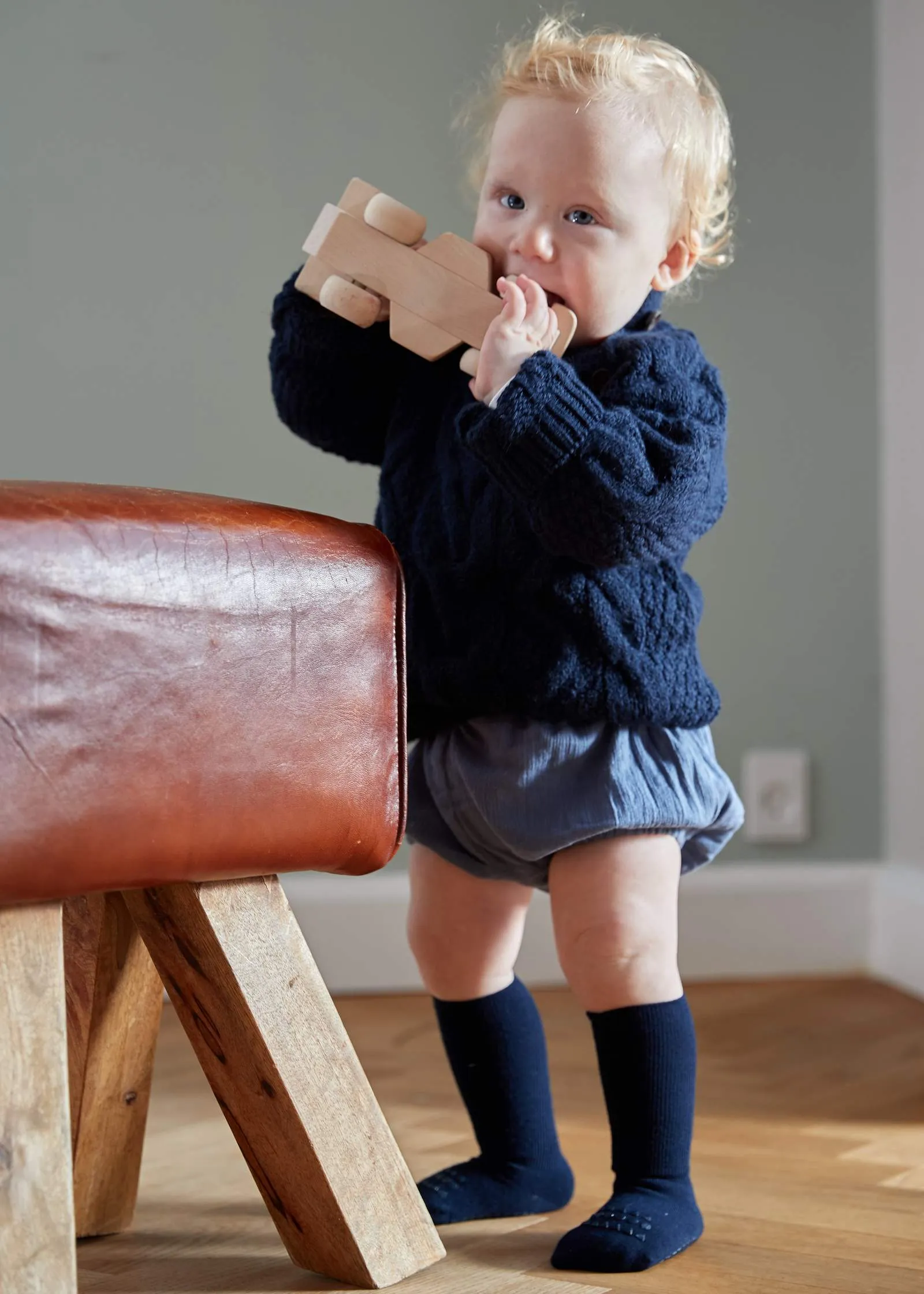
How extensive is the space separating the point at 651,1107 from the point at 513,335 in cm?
46

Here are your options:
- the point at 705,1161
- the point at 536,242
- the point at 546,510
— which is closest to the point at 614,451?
the point at 546,510

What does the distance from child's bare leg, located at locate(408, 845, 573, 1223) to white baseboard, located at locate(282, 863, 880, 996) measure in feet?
2.11

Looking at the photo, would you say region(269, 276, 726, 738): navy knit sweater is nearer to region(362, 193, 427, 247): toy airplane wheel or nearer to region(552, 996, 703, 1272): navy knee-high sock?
region(362, 193, 427, 247): toy airplane wheel

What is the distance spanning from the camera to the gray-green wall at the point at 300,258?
5.30 feet

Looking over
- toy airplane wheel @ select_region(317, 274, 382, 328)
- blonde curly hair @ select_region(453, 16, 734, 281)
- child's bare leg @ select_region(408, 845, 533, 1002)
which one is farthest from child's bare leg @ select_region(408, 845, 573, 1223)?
blonde curly hair @ select_region(453, 16, 734, 281)

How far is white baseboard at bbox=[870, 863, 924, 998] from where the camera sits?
1.61 metres

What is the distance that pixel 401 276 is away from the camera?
0.93 metres

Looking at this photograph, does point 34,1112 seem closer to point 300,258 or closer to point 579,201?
point 579,201

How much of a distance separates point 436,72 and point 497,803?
3.51ft

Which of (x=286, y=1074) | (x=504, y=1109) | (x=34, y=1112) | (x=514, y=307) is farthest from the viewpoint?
(x=504, y=1109)

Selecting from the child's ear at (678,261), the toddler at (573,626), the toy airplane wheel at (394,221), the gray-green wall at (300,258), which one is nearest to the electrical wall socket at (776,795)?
the gray-green wall at (300,258)

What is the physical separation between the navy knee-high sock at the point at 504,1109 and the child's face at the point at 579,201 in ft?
1.49

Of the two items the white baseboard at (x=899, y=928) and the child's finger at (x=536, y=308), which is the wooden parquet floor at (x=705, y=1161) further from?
the child's finger at (x=536, y=308)

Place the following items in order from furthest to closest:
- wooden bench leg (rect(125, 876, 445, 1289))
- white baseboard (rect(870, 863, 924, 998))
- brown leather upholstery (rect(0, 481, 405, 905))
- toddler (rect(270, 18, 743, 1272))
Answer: white baseboard (rect(870, 863, 924, 998)) < toddler (rect(270, 18, 743, 1272)) < wooden bench leg (rect(125, 876, 445, 1289)) < brown leather upholstery (rect(0, 481, 405, 905))
